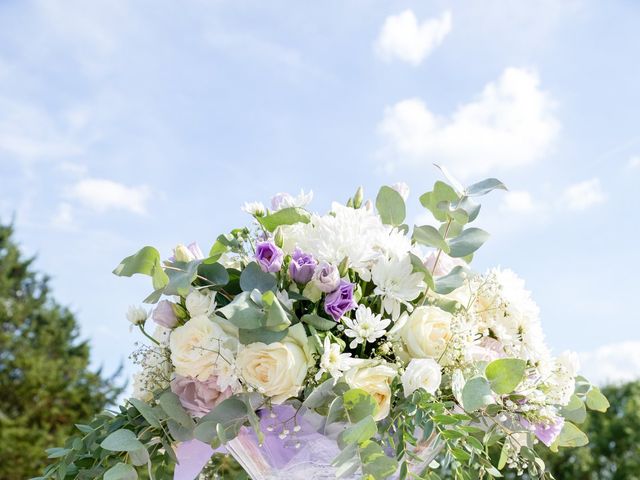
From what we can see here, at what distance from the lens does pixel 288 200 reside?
63.4 inches

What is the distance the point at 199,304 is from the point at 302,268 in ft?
0.68

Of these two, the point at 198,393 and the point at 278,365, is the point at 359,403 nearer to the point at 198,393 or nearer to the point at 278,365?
the point at 278,365

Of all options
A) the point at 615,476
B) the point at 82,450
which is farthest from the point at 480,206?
the point at 615,476

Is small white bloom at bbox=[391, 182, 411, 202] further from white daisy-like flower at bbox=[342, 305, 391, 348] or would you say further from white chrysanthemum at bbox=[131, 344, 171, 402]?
white chrysanthemum at bbox=[131, 344, 171, 402]

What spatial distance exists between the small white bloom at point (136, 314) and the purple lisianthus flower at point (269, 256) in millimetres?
334

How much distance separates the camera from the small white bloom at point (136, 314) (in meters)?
1.52

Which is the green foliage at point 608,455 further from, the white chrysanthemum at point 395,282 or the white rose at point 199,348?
the white rose at point 199,348

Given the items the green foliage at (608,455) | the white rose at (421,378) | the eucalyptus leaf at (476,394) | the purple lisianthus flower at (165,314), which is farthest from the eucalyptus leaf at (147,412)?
the green foliage at (608,455)

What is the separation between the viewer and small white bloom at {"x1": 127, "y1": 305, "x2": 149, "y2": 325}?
1.52 meters

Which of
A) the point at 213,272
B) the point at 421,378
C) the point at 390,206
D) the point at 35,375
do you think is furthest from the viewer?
the point at 35,375

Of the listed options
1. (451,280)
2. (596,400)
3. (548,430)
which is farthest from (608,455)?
(451,280)

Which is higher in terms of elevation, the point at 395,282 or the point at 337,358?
the point at 395,282

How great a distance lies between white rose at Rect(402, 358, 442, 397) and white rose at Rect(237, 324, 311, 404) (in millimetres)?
181

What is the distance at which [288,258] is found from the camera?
1.44 metres
